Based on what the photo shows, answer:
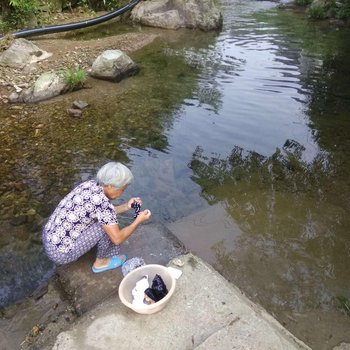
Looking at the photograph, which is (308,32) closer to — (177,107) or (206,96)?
(206,96)

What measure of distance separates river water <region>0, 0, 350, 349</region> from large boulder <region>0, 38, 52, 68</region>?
1.87 m

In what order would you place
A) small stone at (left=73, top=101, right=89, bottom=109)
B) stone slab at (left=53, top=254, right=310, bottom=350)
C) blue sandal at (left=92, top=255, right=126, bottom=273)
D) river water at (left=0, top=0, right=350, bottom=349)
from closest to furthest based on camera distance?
stone slab at (left=53, top=254, right=310, bottom=350) → blue sandal at (left=92, top=255, right=126, bottom=273) → river water at (left=0, top=0, right=350, bottom=349) → small stone at (left=73, top=101, right=89, bottom=109)

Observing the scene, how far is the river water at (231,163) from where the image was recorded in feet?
12.1

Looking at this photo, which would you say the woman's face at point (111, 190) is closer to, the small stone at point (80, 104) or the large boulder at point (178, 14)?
the small stone at point (80, 104)

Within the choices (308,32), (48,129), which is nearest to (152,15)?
(308,32)

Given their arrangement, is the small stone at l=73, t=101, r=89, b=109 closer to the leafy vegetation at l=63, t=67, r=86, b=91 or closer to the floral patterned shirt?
the leafy vegetation at l=63, t=67, r=86, b=91

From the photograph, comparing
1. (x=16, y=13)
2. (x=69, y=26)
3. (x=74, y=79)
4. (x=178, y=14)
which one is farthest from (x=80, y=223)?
(x=178, y=14)

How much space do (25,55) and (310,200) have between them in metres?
7.19

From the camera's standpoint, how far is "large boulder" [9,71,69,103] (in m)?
7.43

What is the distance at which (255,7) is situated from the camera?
59.4 feet

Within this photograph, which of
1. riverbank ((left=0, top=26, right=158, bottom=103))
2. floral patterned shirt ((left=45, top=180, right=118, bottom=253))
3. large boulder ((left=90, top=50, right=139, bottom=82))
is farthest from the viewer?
large boulder ((left=90, top=50, right=139, bottom=82))

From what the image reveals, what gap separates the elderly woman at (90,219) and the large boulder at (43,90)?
488cm

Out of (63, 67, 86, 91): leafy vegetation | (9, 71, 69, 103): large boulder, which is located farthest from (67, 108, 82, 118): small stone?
(63, 67, 86, 91): leafy vegetation

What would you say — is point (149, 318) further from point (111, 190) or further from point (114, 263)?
point (111, 190)
